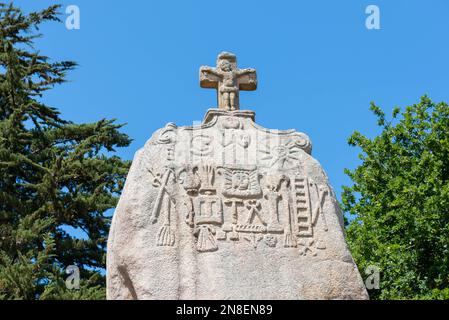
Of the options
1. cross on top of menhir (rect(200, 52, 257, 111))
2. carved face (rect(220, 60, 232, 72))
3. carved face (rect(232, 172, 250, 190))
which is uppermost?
carved face (rect(220, 60, 232, 72))

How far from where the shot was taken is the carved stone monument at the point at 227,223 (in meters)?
5.98

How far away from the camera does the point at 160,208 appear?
6.22 m

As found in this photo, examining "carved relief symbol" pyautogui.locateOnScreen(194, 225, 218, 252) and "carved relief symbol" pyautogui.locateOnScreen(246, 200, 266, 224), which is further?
"carved relief symbol" pyautogui.locateOnScreen(246, 200, 266, 224)

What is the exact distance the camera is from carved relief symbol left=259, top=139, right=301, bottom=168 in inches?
266

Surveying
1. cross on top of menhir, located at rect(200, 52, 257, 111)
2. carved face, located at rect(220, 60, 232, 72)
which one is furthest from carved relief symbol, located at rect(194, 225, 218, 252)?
carved face, located at rect(220, 60, 232, 72)

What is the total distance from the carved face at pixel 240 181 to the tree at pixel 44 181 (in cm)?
820

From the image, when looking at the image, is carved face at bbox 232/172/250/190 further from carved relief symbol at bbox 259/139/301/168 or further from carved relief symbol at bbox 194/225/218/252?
carved relief symbol at bbox 194/225/218/252

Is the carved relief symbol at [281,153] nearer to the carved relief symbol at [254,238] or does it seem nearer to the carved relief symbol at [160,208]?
the carved relief symbol at [254,238]

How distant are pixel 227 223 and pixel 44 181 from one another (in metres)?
10.6

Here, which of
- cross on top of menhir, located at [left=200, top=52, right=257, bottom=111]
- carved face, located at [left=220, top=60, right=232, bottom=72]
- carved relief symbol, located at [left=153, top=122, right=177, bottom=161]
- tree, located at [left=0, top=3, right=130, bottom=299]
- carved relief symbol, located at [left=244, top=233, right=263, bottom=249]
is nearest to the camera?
carved relief symbol, located at [left=244, top=233, right=263, bottom=249]

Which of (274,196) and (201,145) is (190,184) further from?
(274,196)

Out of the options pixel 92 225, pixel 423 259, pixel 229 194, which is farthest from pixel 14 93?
pixel 229 194

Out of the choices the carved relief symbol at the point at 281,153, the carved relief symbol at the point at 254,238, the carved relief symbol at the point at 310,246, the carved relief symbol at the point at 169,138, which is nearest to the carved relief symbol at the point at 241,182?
the carved relief symbol at the point at 281,153
